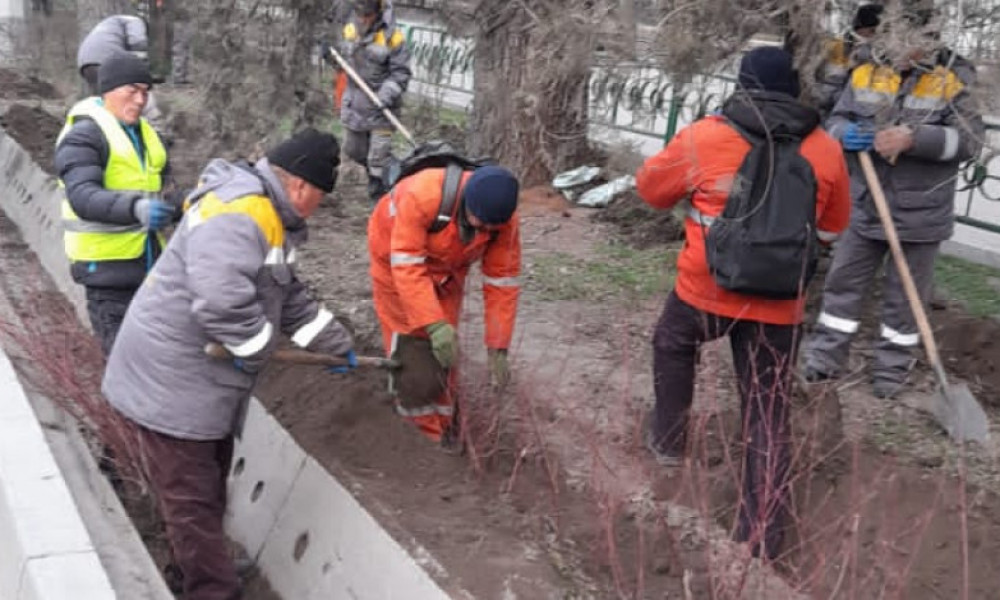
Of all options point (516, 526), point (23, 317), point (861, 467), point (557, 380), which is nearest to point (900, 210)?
point (861, 467)

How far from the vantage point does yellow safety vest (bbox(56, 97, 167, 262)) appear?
4.76 metres

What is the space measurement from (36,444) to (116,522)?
1.27 feet

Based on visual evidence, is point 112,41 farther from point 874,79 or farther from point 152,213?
point 874,79

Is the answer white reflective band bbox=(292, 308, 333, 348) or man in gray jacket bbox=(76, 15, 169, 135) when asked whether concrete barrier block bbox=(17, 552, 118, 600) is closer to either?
white reflective band bbox=(292, 308, 333, 348)

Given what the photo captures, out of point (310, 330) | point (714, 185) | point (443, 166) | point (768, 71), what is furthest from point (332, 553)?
point (768, 71)

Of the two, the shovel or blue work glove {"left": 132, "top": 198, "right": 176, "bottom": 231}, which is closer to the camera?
blue work glove {"left": 132, "top": 198, "right": 176, "bottom": 231}

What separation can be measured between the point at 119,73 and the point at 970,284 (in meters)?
5.62

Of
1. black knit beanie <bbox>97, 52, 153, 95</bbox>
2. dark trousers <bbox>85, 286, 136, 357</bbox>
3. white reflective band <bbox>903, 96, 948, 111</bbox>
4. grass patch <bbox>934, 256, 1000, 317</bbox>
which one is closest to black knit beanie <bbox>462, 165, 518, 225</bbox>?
black knit beanie <bbox>97, 52, 153, 95</bbox>

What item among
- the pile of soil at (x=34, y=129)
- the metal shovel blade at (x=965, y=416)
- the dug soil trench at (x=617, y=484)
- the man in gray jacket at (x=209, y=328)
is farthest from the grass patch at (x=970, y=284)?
the pile of soil at (x=34, y=129)

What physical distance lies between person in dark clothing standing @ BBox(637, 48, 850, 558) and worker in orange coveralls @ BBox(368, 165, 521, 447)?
2.10ft

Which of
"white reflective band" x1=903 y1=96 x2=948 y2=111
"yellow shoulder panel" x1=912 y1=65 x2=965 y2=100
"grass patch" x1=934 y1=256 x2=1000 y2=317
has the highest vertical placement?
"yellow shoulder panel" x1=912 y1=65 x2=965 y2=100

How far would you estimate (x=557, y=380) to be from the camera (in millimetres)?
5754

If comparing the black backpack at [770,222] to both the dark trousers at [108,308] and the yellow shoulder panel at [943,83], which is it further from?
the dark trousers at [108,308]

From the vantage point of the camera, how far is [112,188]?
480 centimetres
